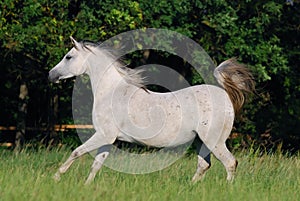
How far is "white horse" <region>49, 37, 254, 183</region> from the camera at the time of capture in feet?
23.6

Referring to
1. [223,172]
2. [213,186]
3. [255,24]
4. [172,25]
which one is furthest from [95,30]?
[213,186]

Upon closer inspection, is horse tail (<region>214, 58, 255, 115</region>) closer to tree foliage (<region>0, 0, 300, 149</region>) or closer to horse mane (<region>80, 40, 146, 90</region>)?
horse mane (<region>80, 40, 146, 90</region>)

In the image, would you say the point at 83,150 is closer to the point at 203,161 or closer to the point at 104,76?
the point at 104,76

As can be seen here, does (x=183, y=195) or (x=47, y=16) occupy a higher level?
(x=183, y=195)

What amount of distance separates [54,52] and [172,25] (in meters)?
3.60

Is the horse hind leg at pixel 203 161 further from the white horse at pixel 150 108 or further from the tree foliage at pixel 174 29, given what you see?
the tree foliage at pixel 174 29

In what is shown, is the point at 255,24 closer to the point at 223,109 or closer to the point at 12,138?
the point at 223,109

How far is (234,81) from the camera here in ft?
24.9

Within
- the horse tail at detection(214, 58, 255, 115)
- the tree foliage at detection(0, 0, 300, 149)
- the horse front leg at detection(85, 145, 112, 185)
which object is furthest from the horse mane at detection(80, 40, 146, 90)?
the tree foliage at detection(0, 0, 300, 149)

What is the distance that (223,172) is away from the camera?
8242mm

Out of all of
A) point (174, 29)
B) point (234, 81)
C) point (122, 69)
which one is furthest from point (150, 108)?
point (174, 29)

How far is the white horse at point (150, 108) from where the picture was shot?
7188 mm

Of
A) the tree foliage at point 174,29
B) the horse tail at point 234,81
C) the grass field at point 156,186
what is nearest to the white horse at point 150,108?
the horse tail at point 234,81

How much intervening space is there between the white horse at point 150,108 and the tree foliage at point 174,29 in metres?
5.17
